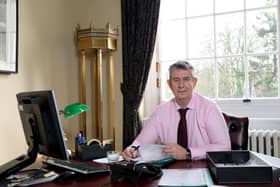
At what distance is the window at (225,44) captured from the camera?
9.55ft

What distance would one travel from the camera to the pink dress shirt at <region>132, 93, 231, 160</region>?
1.89 m

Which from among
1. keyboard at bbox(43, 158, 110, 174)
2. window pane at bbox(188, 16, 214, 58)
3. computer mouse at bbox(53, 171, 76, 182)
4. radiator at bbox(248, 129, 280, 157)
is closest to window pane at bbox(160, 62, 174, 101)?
window pane at bbox(188, 16, 214, 58)

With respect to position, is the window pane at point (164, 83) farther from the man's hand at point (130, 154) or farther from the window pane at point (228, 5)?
the man's hand at point (130, 154)

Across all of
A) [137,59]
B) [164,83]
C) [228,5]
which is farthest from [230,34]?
[137,59]

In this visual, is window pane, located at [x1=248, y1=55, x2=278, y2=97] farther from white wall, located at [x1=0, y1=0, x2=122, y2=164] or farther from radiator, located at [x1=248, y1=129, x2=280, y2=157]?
white wall, located at [x1=0, y1=0, x2=122, y2=164]

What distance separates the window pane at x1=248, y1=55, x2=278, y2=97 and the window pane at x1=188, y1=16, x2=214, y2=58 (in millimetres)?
395

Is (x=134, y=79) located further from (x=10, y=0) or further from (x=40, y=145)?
(x=40, y=145)

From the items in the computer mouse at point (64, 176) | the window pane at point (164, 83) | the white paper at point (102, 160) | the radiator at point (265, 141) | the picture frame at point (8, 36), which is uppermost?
the picture frame at point (8, 36)

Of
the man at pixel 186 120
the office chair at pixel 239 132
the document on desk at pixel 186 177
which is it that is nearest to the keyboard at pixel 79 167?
the document on desk at pixel 186 177

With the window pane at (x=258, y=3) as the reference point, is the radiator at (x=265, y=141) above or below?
below

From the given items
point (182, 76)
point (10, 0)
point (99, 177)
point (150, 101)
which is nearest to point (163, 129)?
point (182, 76)

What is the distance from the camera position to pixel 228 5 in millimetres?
3057

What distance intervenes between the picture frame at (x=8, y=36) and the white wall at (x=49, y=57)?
0.08 metres

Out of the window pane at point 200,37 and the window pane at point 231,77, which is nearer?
the window pane at point 231,77
